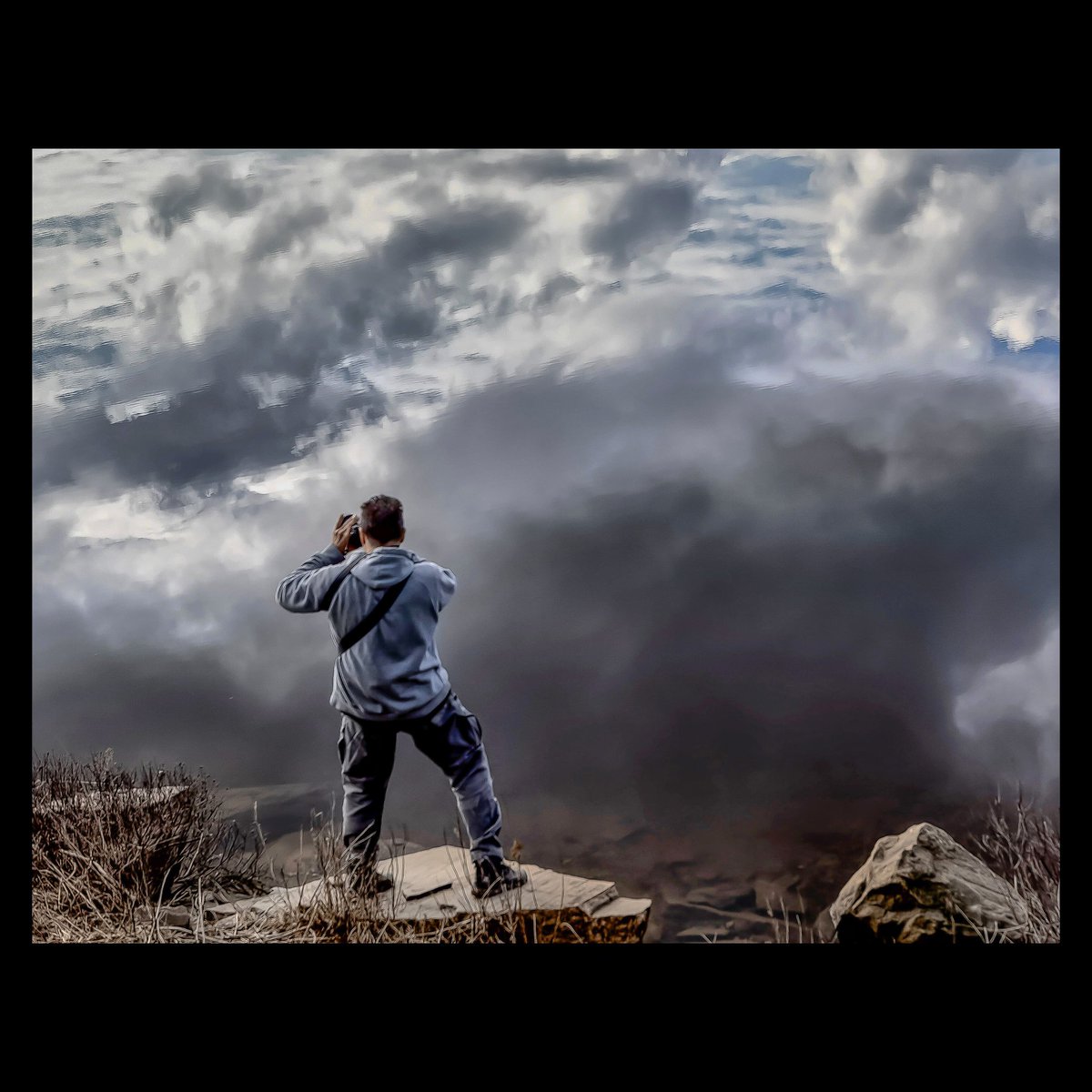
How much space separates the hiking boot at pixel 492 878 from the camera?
3760 millimetres

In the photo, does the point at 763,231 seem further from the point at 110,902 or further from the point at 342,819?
the point at 110,902

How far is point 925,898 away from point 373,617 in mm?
2529

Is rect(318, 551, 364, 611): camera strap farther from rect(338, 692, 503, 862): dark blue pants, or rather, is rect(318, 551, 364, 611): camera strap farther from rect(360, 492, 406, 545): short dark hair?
rect(338, 692, 503, 862): dark blue pants

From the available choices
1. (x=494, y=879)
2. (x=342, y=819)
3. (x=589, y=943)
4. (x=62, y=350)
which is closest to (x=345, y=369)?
(x=62, y=350)

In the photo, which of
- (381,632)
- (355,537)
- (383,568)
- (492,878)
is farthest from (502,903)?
(355,537)

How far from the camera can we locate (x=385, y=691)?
375cm

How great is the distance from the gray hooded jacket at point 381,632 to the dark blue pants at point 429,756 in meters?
0.08

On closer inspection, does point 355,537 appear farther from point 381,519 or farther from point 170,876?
point 170,876

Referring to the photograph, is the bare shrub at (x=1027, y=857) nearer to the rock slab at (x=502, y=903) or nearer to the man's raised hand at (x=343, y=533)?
the rock slab at (x=502, y=903)

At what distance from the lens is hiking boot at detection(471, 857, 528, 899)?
3760 millimetres

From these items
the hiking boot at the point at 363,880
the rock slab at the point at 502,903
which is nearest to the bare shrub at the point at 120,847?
the rock slab at the point at 502,903

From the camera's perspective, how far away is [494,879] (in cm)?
377
